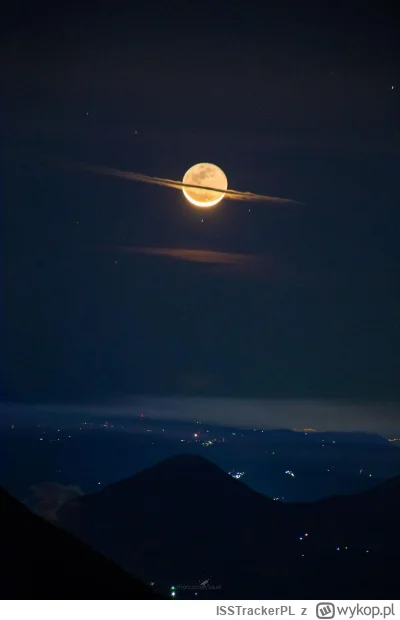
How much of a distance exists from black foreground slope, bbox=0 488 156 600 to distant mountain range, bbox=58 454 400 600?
14 centimetres

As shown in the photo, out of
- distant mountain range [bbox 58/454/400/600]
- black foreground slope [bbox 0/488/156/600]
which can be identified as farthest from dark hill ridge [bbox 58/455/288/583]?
black foreground slope [bbox 0/488/156/600]

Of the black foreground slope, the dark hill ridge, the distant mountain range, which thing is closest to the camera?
the black foreground slope

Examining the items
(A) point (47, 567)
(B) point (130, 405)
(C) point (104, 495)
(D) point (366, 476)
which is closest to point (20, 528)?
(A) point (47, 567)

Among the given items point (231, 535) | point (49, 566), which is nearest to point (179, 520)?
point (231, 535)

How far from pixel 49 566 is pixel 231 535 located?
1581 millimetres

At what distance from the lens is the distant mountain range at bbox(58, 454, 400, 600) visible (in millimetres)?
5570

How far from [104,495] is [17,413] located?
3.66 ft

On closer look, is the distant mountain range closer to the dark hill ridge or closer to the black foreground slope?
the dark hill ridge
